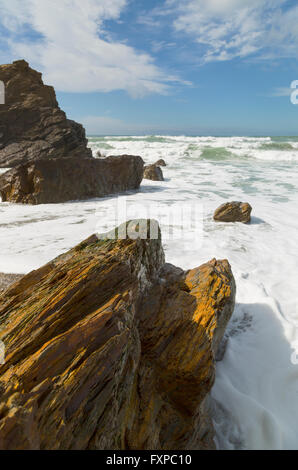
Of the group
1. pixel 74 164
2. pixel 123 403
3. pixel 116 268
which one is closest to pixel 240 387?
pixel 123 403

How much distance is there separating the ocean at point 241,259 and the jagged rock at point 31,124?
7319 mm

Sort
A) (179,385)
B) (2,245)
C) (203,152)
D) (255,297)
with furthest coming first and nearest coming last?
(203,152) → (2,245) → (255,297) → (179,385)

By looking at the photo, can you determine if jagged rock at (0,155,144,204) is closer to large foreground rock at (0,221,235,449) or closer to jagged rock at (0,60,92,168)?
jagged rock at (0,60,92,168)

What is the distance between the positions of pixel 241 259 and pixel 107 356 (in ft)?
15.4

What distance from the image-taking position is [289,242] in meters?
6.89

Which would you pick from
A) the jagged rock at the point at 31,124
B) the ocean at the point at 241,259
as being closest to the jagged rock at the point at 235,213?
the ocean at the point at 241,259

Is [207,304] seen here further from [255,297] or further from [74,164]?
[74,164]

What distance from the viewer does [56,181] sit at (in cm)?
1066

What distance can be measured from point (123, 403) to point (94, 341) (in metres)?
0.46

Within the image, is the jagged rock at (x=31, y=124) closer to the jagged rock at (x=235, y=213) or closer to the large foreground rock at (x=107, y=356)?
the jagged rock at (x=235, y=213)

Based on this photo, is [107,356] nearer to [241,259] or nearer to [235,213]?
[241,259]

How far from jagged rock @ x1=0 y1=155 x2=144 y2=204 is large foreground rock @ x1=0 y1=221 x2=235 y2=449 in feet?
27.1

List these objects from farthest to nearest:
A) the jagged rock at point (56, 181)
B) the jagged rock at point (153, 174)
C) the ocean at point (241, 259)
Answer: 1. the jagged rock at point (153, 174)
2. the jagged rock at point (56, 181)
3. the ocean at point (241, 259)

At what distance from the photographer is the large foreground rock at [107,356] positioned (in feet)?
4.98
